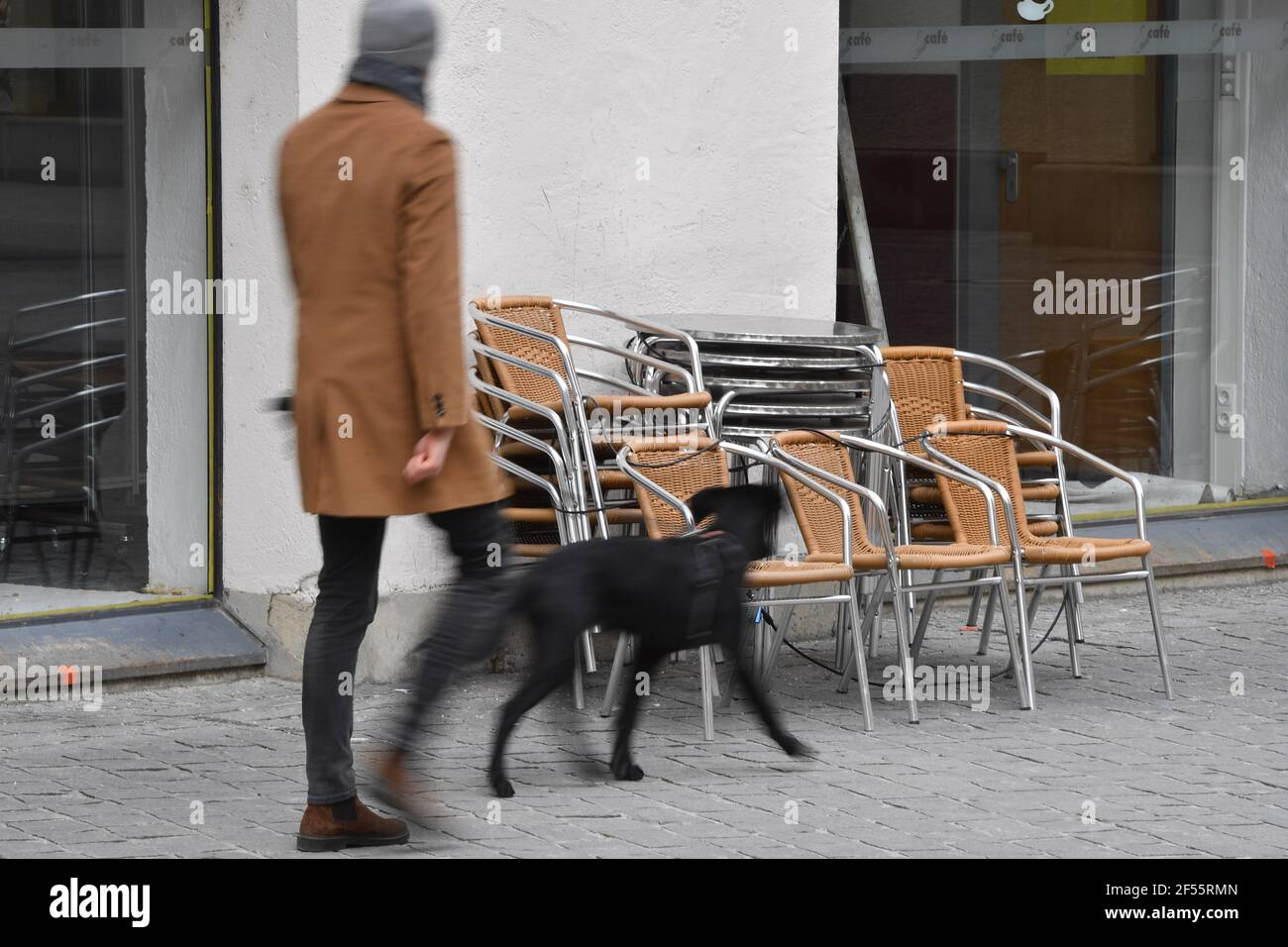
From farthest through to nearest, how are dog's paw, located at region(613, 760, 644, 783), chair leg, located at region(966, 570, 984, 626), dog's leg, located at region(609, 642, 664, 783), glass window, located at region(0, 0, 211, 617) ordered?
1. chair leg, located at region(966, 570, 984, 626)
2. glass window, located at region(0, 0, 211, 617)
3. dog's paw, located at region(613, 760, 644, 783)
4. dog's leg, located at region(609, 642, 664, 783)

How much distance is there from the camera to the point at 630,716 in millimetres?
5785

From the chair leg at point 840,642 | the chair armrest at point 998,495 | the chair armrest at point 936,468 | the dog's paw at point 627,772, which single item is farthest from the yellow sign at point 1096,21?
the dog's paw at point 627,772

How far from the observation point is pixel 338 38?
726cm

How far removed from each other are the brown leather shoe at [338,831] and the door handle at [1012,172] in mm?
5884

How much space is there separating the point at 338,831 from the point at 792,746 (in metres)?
1.43

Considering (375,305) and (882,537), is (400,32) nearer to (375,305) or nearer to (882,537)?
(375,305)

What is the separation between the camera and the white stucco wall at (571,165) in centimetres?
739

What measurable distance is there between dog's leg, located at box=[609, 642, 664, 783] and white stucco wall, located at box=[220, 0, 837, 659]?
1.83m

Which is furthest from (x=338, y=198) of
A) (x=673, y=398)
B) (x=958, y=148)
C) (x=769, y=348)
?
(x=958, y=148)

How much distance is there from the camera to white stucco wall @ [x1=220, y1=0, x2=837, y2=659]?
7.39 m

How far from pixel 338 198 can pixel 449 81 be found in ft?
9.37

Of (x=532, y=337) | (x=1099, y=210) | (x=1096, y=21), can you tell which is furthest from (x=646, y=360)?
(x=1096, y=21)

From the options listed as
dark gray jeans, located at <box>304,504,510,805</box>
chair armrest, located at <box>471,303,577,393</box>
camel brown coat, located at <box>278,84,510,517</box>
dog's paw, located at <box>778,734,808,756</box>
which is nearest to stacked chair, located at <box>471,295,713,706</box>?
chair armrest, located at <box>471,303,577,393</box>

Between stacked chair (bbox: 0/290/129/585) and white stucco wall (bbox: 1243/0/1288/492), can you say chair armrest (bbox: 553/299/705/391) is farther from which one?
white stucco wall (bbox: 1243/0/1288/492)
